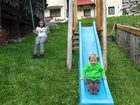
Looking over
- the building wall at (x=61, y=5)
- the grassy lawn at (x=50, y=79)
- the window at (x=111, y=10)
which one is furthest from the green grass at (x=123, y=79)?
the window at (x=111, y=10)

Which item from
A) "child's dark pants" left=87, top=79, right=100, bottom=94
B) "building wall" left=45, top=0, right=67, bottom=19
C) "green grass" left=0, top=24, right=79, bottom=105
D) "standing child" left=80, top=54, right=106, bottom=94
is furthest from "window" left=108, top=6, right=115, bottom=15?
"child's dark pants" left=87, top=79, right=100, bottom=94

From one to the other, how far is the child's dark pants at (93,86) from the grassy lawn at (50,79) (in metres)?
0.46

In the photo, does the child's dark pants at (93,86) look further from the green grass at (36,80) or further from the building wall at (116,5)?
the building wall at (116,5)

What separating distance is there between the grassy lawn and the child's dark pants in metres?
0.46

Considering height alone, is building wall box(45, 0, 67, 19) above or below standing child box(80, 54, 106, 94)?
above

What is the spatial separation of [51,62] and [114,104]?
4.36 metres

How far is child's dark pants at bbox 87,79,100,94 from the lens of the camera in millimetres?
10211

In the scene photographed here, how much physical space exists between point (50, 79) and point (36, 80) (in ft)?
1.51

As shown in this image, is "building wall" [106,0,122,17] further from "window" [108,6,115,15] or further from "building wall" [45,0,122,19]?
"window" [108,6,115,15]

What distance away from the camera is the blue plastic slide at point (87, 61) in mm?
9523

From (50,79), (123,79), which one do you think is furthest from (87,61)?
(50,79)

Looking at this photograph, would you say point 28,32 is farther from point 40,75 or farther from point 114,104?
point 114,104

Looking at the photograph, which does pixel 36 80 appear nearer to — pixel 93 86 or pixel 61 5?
pixel 93 86

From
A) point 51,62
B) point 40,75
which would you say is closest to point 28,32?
point 51,62
